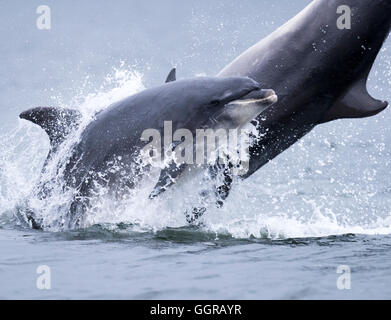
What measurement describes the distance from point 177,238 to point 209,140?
1298 mm

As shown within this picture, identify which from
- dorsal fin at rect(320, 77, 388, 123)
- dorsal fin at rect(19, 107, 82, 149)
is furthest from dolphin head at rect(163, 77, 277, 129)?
dorsal fin at rect(19, 107, 82, 149)

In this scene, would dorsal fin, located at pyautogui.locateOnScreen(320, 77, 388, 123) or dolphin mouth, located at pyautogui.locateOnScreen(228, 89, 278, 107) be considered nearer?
dolphin mouth, located at pyautogui.locateOnScreen(228, 89, 278, 107)

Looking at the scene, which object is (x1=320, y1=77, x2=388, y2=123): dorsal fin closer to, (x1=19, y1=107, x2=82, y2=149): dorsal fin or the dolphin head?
the dolphin head

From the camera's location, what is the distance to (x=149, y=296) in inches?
235

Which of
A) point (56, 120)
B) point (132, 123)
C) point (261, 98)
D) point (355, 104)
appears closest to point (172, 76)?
point (132, 123)

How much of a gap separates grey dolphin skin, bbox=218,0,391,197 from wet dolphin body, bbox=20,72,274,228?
2.24 feet

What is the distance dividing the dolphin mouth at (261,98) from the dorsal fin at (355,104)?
1203 mm

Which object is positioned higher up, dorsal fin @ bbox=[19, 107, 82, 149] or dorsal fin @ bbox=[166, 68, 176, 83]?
dorsal fin @ bbox=[166, 68, 176, 83]

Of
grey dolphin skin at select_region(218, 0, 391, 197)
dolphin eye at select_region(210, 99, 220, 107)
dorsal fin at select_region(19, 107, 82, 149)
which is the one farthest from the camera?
dorsal fin at select_region(19, 107, 82, 149)

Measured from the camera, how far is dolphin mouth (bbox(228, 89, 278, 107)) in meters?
8.61

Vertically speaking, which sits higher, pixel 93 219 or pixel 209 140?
pixel 209 140
